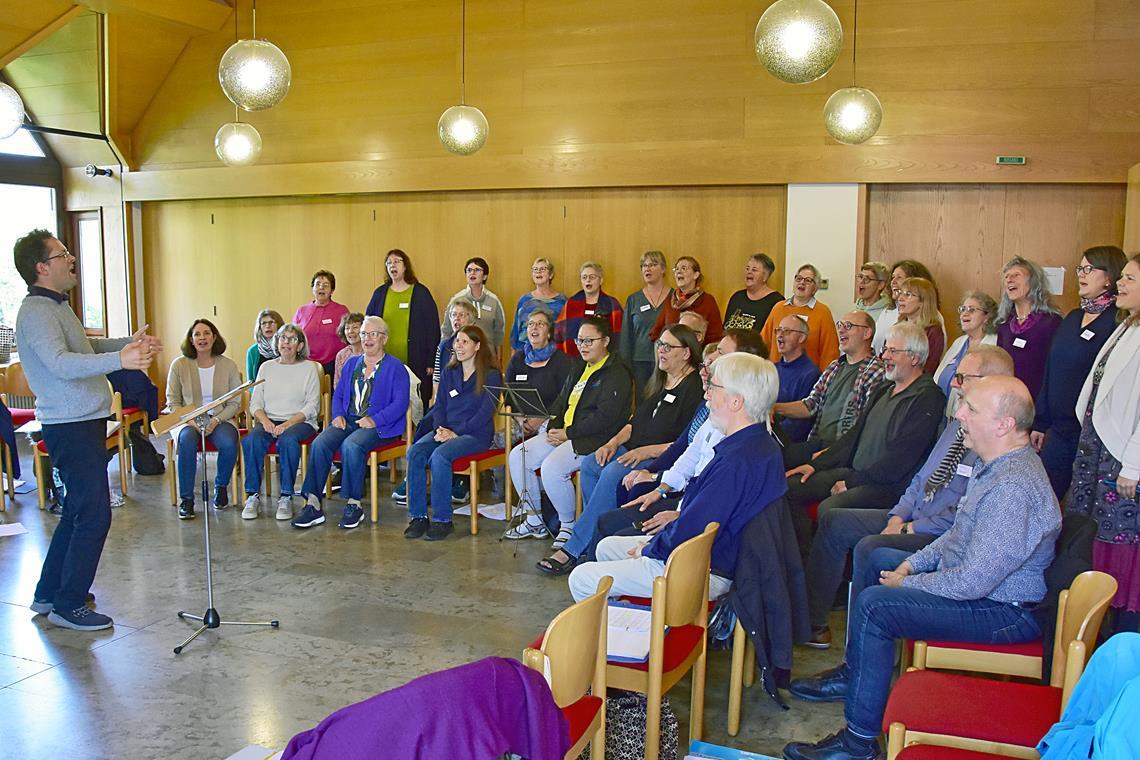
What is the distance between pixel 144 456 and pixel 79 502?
3252mm

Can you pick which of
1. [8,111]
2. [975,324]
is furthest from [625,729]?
[8,111]

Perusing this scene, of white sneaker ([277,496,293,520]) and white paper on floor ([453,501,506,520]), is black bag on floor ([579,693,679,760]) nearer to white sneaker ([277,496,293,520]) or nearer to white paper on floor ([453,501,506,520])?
white paper on floor ([453,501,506,520])

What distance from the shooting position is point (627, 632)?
9.86ft

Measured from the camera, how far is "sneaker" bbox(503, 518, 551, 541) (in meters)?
5.66

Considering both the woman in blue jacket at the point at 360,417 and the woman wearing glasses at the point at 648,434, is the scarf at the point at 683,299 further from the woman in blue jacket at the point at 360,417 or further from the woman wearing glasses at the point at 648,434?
the woman in blue jacket at the point at 360,417

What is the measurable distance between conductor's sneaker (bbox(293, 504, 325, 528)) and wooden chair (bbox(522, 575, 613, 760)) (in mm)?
3731

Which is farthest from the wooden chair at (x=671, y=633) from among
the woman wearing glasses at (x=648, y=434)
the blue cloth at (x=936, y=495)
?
the woman wearing glasses at (x=648, y=434)

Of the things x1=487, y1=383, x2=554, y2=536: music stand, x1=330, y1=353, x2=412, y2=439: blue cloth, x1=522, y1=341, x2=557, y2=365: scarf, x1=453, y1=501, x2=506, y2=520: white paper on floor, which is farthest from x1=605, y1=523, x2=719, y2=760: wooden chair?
x1=330, y1=353, x2=412, y2=439: blue cloth

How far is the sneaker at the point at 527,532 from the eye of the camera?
5664 mm

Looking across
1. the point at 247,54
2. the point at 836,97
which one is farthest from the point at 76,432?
the point at 836,97

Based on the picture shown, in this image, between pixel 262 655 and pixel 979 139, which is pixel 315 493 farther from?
pixel 979 139

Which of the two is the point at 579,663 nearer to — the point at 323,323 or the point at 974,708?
the point at 974,708

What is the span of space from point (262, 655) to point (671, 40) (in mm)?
5665

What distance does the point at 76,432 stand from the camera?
4.09 metres
